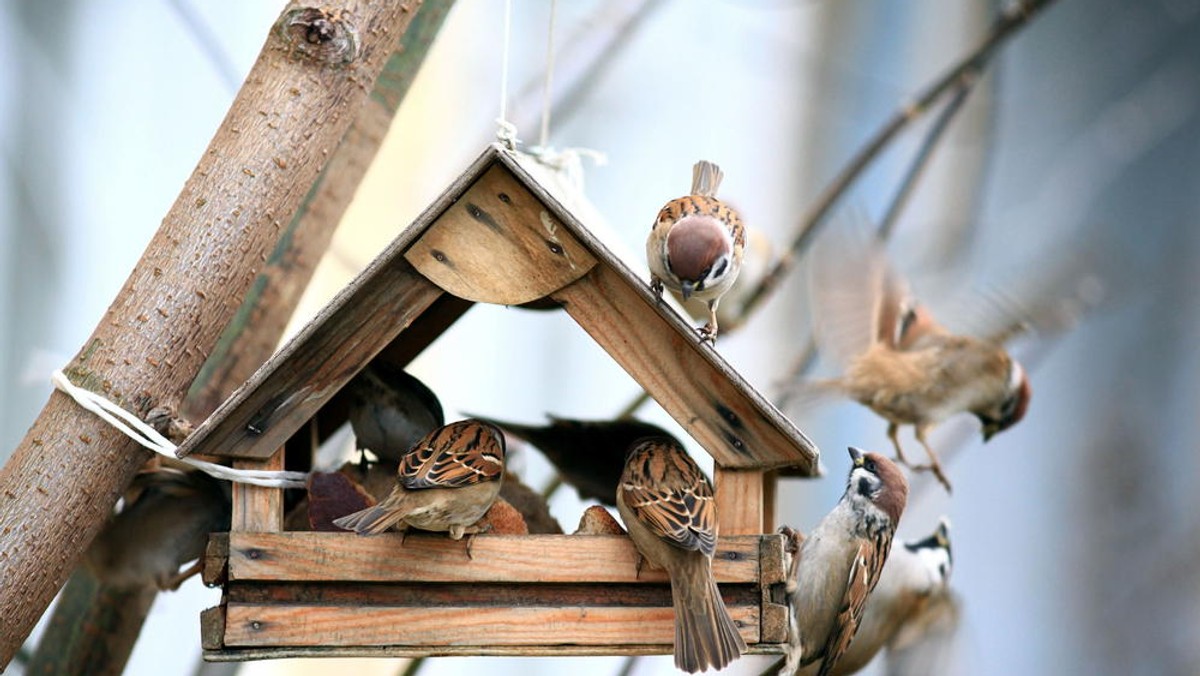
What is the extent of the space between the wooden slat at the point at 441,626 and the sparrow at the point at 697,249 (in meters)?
0.51

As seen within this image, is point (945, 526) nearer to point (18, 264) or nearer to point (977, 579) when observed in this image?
point (977, 579)

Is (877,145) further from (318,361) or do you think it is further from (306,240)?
(318,361)

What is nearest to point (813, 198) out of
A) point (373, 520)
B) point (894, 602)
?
point (894, 602)

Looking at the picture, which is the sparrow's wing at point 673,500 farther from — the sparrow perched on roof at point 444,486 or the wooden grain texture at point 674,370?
the sparrow perched on roof at point 444,486

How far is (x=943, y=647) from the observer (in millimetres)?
3506

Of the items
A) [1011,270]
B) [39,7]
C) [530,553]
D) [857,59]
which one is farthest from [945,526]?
[39,7]

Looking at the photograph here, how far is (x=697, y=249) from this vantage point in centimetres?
244

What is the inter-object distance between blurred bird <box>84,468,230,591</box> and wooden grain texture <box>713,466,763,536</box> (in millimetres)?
1040

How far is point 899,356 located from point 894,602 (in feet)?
2.32

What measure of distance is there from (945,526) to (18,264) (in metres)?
3.24

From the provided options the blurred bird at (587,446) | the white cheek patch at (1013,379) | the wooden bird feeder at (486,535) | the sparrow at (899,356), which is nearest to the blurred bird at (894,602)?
the sparrow at (899,356)

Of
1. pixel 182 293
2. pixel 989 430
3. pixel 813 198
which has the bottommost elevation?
pixel 182 293

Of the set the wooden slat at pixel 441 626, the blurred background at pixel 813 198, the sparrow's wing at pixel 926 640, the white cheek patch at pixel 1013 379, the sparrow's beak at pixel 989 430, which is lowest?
the wooden slat at pixel 441 626

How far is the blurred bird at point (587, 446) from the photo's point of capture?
290 centimetres
